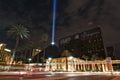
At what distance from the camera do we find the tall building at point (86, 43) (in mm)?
110225

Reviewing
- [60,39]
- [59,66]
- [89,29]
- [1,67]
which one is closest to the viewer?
[1,67]

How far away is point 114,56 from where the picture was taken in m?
113

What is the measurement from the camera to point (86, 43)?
392 feet

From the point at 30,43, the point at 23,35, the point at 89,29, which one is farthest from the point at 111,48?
the point at 23,35

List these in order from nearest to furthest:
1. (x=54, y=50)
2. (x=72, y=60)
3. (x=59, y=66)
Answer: (x=72, y=60)
(x=59, y=66)
(x=54, y=50)

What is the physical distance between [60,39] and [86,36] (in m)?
26.3

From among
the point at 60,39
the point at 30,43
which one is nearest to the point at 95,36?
the point at 60,39

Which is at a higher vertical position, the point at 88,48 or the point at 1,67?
the point at 88,48

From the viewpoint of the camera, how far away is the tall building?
110 m

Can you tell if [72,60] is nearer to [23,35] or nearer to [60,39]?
[23,35]

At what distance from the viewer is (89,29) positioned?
120 metres

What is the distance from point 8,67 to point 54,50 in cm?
5244

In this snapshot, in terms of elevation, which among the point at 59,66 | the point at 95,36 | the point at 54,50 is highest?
the point at 95,36

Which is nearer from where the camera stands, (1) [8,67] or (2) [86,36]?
(1) [8,67]
